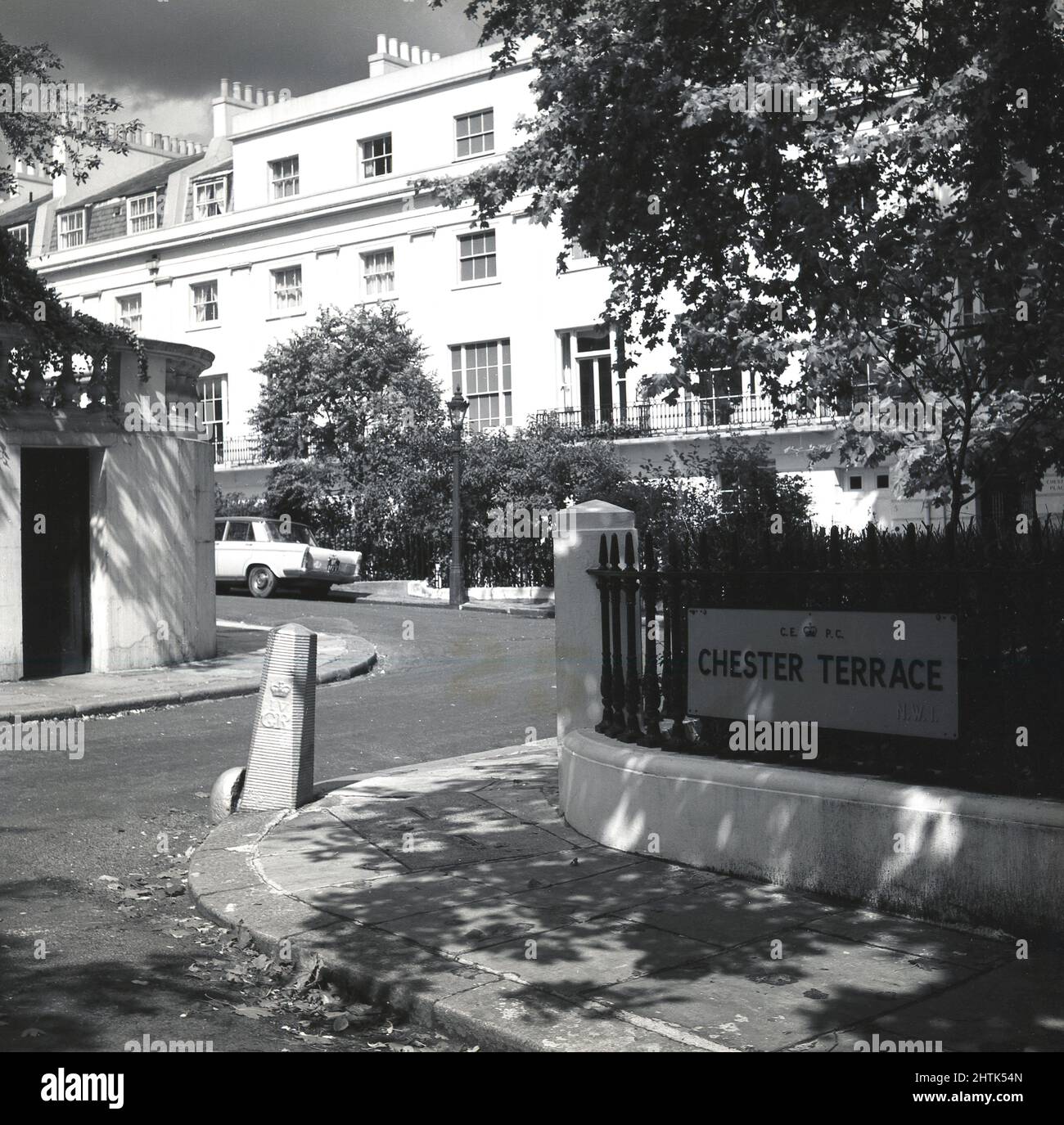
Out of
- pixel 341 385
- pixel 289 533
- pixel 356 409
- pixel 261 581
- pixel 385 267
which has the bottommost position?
pixel 261 581

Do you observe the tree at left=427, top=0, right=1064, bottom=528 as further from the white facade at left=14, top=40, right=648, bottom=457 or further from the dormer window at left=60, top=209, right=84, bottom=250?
the dormer window at left=60, top=209, right=84, bottom=250

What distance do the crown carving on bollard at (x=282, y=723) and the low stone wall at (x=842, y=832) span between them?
74.0 inches

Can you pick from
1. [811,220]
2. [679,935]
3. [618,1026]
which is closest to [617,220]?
[811,220]

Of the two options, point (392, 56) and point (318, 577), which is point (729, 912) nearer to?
point (318, 577)

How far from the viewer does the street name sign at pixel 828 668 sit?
558 centimetres

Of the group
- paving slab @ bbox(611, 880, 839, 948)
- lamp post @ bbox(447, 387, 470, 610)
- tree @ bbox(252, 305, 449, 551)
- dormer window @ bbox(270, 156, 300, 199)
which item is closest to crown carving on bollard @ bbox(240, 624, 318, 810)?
paving slab @ bbox(611, 880, 839, 948)

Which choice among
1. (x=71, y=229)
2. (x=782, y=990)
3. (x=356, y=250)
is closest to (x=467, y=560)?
(x=356, y=250)

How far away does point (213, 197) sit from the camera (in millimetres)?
45625

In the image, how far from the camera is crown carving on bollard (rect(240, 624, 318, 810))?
775 cm

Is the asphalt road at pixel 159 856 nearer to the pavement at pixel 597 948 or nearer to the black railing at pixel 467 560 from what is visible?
the pavement at pixel 597 948

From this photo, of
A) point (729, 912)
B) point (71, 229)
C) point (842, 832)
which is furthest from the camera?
point (71, 229)

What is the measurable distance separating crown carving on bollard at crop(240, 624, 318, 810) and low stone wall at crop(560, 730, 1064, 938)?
74.0 inches

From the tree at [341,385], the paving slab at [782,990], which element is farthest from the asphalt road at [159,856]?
the tree at [341,385]

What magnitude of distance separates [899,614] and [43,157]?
46.2ft
